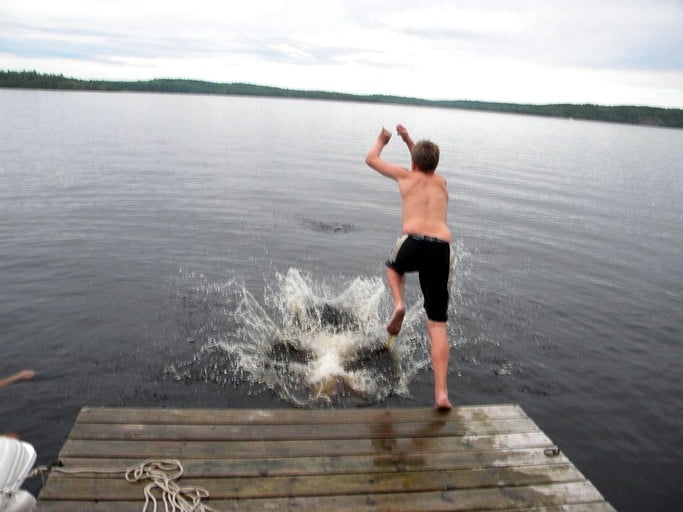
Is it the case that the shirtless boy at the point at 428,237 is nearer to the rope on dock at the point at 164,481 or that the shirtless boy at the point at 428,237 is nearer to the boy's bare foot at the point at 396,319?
the boy's bare foot at the point at 396,319

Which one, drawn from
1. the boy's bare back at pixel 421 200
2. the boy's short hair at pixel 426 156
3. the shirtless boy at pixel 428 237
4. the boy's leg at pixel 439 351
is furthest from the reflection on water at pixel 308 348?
the boy's short hair at pixel 426 156

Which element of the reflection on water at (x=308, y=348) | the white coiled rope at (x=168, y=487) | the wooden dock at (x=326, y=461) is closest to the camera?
the white coiled rope at (x=168, y=487)

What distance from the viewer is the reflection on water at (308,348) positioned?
7895 mm

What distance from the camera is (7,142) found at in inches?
1235

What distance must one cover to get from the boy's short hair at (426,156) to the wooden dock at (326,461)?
2.65m

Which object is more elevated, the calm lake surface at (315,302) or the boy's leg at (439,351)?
the boy's leg at (439,351)

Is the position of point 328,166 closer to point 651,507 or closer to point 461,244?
point 461,244

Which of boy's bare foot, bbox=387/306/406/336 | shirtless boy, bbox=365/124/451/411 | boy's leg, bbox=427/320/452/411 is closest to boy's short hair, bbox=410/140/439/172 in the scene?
shirtless boy, bbox=365/124/451/411

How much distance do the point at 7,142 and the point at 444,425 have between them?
3472cm

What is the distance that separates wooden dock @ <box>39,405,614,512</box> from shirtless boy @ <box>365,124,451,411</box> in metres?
0.78

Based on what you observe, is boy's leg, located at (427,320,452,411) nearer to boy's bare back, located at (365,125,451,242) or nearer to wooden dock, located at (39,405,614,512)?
wooden dock, located at (39,405,614,512)

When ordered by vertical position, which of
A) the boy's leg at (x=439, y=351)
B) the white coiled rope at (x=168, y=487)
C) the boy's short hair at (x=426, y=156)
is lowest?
the white coiled rope at (x=168, y=487)

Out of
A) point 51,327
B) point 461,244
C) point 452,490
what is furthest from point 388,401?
point 461,244

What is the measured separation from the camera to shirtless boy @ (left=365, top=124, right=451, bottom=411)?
562 cm
